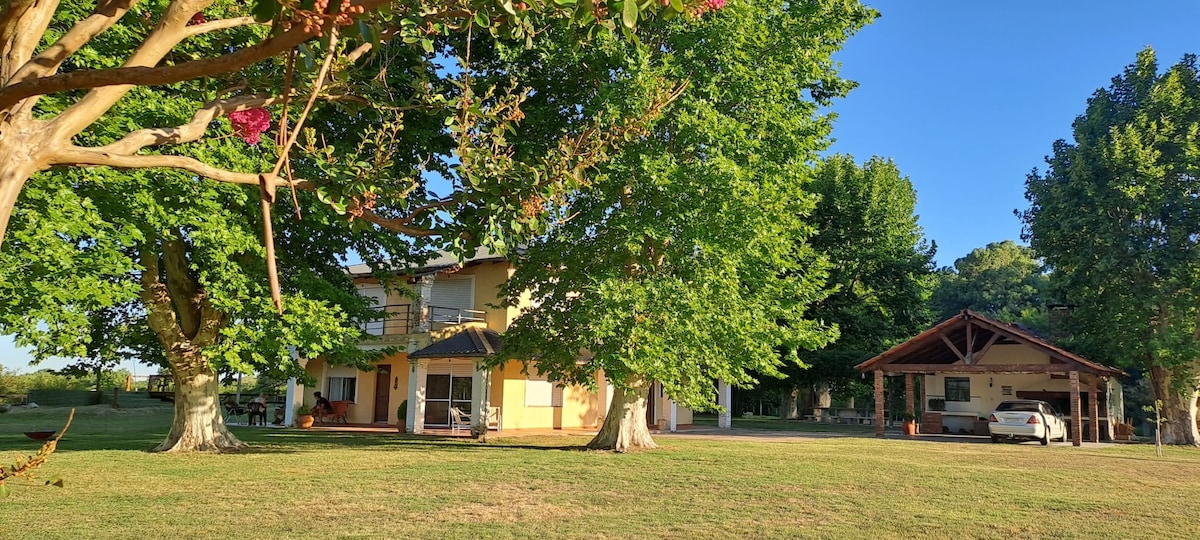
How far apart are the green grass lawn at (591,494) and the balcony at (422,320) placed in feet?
26.1

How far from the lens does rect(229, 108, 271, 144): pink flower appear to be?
17.6 ft

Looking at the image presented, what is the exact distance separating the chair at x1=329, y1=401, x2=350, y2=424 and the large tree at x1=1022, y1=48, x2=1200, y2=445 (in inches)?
1013

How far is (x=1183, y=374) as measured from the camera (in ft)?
82.5

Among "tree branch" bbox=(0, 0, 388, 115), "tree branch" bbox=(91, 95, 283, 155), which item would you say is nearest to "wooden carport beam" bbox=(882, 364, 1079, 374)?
"tree branch" bbox=(91, 95, 283, 155)

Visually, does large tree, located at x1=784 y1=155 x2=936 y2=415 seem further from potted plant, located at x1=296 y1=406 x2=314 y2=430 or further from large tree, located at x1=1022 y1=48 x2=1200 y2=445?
potted plant, located at x1=296 y1=406 x2=314 y2=430

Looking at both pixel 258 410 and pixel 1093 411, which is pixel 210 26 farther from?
pixel 1093 411

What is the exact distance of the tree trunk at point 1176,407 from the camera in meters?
25.5

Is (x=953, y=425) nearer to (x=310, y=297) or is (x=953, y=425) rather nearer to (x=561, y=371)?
(x=561, y=371)

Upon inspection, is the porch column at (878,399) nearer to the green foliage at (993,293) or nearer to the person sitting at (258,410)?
the person sitting at (258,410)

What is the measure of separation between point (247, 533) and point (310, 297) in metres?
8.36

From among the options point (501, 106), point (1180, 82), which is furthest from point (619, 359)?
point (1180, 82)

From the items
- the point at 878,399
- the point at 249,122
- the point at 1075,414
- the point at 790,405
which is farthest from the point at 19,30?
the point at 790,405

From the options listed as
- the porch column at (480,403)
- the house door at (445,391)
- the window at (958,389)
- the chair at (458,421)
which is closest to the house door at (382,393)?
the house door at (445,391)

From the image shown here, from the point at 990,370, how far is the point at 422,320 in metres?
18.6
